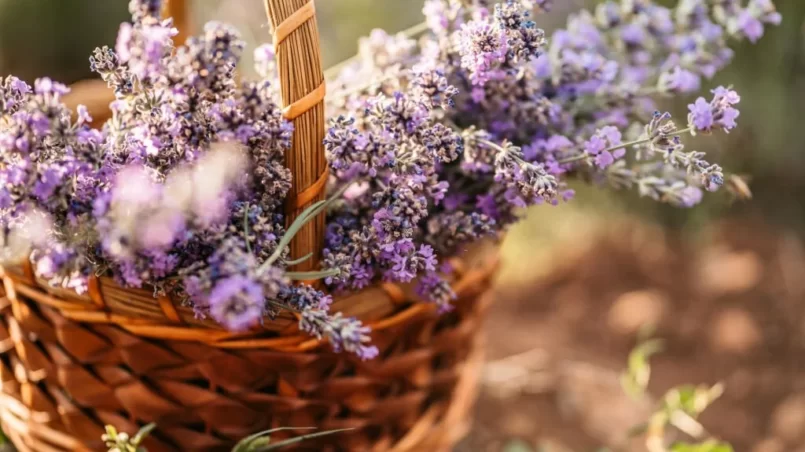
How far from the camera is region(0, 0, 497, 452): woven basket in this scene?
1.66 feet

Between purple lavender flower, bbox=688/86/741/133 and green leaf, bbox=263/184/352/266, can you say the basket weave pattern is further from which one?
purple lavender flower, bbox=688/86/741/133

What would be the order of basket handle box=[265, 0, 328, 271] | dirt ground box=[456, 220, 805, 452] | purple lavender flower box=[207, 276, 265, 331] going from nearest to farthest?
purple lavender flower box=[207, 276, 265, 331], basket handle box=[265, 0, 328, 271], dirt ground box=[456, 220, 805, 452]

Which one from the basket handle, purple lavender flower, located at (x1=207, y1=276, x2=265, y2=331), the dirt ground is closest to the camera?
purple lavender flower, located at (x1=207, y1=276, x2=265, y2=331)

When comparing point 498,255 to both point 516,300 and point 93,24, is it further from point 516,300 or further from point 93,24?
point 93,24

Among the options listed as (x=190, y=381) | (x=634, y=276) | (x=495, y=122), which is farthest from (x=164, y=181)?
(x=634, y=276)

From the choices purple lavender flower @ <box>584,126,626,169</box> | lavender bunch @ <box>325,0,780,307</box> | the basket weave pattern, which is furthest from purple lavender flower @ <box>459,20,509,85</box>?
the basket weave pattern

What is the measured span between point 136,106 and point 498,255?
1.35ft

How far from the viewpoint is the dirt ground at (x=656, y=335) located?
1.17 meters

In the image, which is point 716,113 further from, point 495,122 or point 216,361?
point 216,361

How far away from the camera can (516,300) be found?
1.62 meters

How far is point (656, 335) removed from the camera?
4.74ft

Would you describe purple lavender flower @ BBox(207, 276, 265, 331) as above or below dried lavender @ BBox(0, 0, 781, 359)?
below

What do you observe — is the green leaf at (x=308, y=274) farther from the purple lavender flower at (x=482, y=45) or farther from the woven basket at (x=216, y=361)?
the purple lavender flower at (x=482, y=45)

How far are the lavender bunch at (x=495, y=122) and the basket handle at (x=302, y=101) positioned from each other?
0.02m
